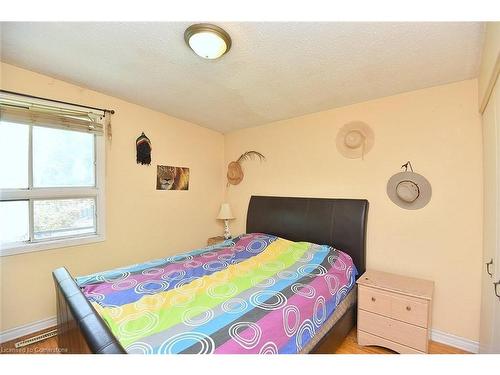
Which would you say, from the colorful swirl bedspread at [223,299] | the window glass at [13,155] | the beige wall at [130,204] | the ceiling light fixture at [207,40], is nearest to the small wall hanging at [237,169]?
the beige wall at [130,204]

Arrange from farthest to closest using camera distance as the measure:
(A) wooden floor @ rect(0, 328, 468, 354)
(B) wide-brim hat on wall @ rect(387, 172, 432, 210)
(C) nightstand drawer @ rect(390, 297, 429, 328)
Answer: (B) wide-brim hat on wall @ rect(387, 172, 432, 210) < (A) wooden floor @ rect(0, 328, 468, 354) < (C) nightstand drawer @ rect(390, 297, 429, 328)

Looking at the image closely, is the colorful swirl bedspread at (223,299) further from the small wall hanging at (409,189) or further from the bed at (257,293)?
the small wall hanging at (409,189)

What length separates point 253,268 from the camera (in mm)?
1932

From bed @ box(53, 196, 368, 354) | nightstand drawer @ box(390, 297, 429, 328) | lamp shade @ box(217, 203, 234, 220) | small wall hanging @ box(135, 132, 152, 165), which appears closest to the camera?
bed @ box(53, 196, 368, 354)

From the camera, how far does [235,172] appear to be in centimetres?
334

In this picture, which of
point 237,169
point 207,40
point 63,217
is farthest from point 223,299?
point 237,169

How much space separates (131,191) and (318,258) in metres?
2.13

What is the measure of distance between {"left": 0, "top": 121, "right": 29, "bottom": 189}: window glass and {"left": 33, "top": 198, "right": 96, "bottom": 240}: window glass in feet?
0.74

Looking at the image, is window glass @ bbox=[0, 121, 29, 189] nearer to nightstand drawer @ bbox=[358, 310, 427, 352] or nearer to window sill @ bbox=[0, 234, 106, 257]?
window sill @ bbox=[0, 234, 106, 257]

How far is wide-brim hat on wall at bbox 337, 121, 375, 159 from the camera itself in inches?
90.5

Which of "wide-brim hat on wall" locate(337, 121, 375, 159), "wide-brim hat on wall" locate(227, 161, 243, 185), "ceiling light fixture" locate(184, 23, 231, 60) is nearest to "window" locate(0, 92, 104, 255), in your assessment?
"ceiling light fixture" locate(184, 23, 231, 60)

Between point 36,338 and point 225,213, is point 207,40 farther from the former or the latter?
point 36,338
